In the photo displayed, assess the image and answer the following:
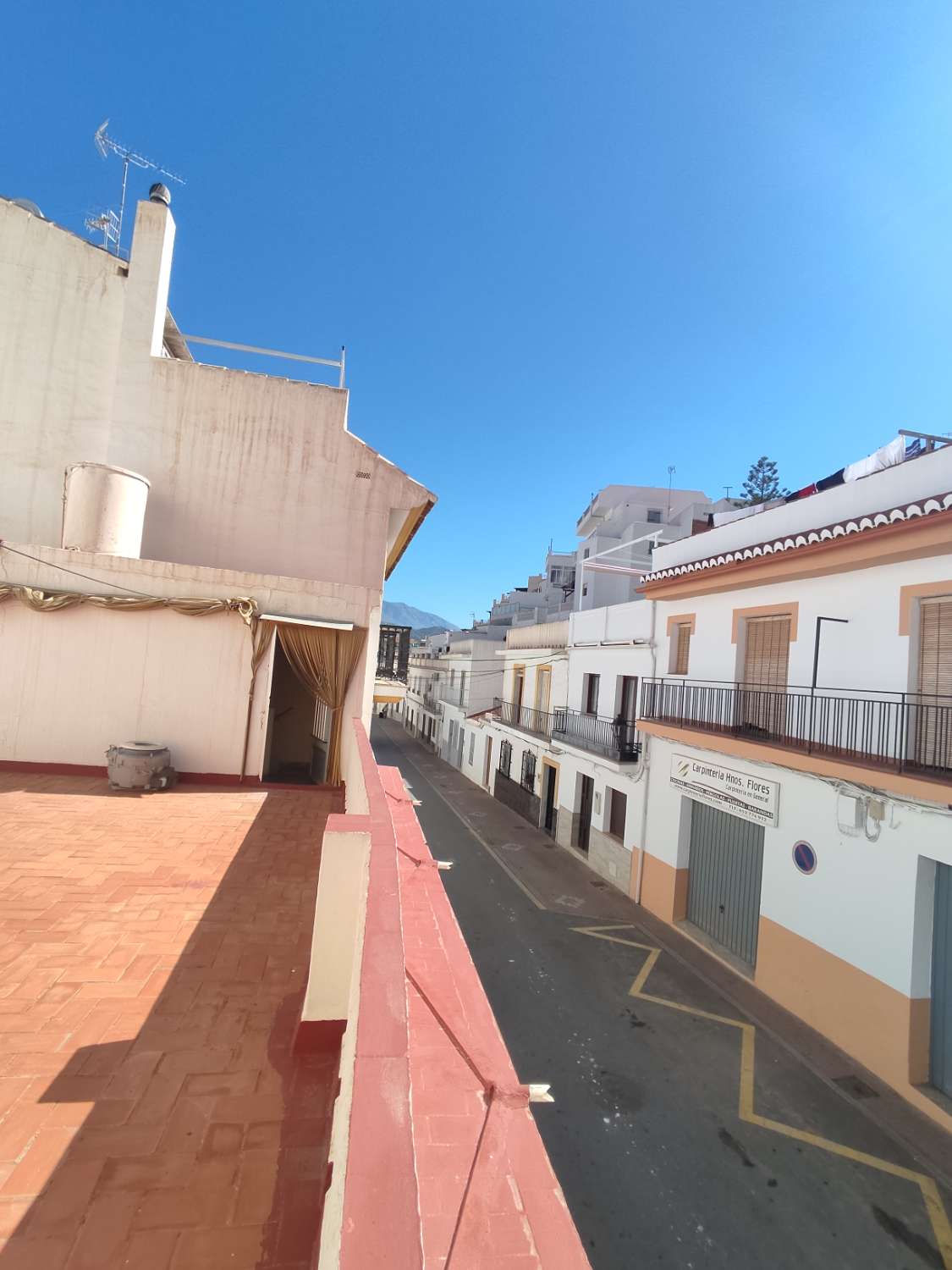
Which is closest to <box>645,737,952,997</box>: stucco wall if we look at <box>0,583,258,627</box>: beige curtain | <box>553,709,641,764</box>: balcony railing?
<box>553,709,641,764</box>: balcony railing

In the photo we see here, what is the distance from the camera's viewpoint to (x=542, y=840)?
64.2 ft

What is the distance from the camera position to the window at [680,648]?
13.3 metres

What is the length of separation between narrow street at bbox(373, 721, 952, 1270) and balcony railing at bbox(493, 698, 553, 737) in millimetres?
9096

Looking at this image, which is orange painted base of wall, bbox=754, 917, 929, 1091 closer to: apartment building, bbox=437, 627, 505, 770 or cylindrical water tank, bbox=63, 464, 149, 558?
cylindrical water tank, bbox=63, 464, 149, 558

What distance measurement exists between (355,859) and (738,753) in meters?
9.13

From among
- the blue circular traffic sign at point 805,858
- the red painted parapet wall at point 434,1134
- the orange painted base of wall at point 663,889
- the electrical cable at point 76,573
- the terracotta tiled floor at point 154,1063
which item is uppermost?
the electrical cable at point 76,573

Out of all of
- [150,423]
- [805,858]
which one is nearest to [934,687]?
[805,858]

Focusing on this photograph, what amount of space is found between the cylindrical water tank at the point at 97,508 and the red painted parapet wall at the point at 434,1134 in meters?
8.60

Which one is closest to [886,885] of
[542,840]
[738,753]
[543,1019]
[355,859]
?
[738,753]

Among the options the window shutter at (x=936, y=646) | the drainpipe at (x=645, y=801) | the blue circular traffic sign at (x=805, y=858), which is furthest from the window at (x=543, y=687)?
the window shutter at (x=936, y=646)

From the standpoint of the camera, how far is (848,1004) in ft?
27.8

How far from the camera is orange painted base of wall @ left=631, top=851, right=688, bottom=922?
12680 millimetres

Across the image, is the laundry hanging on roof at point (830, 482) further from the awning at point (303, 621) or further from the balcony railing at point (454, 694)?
the balcony railing at point (454, 694)

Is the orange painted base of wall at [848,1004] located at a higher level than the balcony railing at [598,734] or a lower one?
lower
